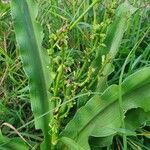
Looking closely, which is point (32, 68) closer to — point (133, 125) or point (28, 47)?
point (28, 47)

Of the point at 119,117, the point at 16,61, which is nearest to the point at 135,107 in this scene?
the point at 119,117

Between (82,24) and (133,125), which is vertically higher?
(82,24)

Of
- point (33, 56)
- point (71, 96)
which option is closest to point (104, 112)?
point (71, 96)

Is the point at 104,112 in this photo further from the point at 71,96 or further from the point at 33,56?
the point at 33,56

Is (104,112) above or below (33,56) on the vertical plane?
below

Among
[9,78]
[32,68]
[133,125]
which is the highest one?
[32,68]

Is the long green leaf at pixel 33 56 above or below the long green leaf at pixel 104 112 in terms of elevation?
above
